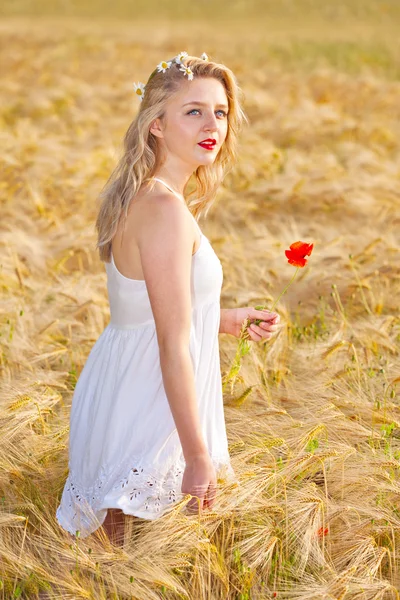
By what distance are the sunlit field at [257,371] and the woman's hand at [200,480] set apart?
4 centimetres

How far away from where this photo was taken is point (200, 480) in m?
1.84

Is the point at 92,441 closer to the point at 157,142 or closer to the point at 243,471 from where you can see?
the point at 243,471

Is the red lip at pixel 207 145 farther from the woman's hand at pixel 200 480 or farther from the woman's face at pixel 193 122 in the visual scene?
the woman's hand at pixel 200 480

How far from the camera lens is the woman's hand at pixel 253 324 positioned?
219cm

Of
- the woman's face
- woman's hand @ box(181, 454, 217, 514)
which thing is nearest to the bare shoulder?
the woman's face

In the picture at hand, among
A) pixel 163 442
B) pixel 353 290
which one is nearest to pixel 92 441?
pixel 163 442

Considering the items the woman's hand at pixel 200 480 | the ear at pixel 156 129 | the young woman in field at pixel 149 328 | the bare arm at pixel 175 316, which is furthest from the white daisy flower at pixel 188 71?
the woman's hand at pixel 200 480

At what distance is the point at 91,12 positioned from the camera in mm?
30453

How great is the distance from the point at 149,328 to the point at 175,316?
230 millimetres

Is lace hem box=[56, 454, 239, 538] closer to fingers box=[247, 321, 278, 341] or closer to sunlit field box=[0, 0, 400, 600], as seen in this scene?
sunlit field box=[0, 0, 400, 600]

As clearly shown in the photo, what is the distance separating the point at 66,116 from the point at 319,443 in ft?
20.1

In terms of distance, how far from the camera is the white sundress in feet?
6.53

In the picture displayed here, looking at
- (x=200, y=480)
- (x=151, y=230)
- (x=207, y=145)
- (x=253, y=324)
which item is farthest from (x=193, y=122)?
(x=200, y=480)

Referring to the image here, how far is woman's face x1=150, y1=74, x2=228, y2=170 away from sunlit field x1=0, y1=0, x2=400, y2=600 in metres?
0.78
